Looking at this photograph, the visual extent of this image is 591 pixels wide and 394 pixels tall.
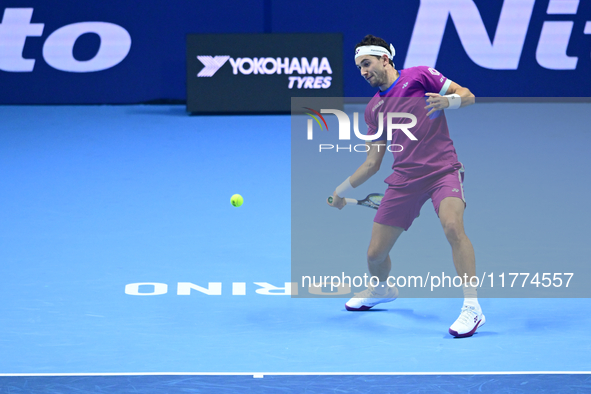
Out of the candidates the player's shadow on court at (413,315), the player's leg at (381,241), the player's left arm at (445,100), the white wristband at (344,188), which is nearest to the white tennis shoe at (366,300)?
the player's shadow on court at (413,315)

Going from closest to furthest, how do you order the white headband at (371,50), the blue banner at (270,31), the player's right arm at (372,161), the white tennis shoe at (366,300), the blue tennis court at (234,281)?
the blue tennis court at (234,281) < the white headband at (371,50) < the player's right arm at (372,161) < the white tennis shoe at (366,300) < the blue banner at (270,31)

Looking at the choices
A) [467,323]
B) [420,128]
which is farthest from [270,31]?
[467,323]

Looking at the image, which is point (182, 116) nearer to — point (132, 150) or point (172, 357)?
point (132, 150)

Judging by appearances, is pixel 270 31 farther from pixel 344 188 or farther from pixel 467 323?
pixel 467 323

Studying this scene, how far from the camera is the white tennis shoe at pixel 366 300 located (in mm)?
5758

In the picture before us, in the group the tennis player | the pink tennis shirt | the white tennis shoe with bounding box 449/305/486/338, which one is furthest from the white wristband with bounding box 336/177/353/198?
the white tennis shoe with bounding box 449/305/486/338

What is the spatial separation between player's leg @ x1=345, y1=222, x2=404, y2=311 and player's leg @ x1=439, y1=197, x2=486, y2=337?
492 millimetres

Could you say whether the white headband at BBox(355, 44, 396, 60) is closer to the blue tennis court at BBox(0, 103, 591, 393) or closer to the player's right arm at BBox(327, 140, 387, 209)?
the player's right arm at BBox(327, 140, 387, 209)

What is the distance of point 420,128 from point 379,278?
1121 millimetres

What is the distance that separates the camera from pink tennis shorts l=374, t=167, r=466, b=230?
17.6ft

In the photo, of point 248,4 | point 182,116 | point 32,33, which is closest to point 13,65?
point 32,33

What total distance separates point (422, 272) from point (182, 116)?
9.47m

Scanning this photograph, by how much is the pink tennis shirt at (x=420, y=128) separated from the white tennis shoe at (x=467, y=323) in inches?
35.6

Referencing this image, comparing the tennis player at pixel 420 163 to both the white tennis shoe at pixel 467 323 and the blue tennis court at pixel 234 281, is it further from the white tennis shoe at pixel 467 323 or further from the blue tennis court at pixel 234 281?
the blue tennis court at pixel 234 281
